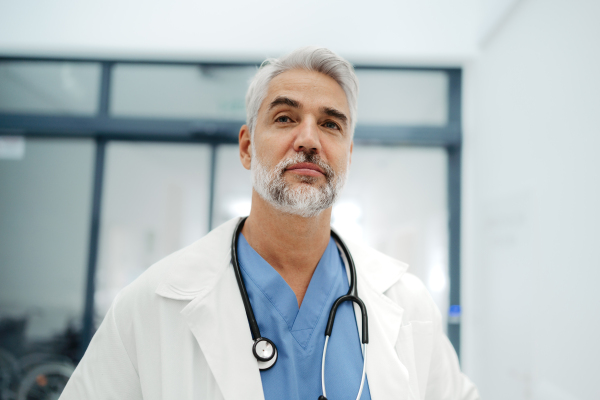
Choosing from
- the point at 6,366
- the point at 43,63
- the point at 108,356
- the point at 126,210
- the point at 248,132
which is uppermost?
the point at 43,63

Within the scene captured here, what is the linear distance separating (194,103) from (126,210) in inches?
33.3

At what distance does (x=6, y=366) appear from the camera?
2234 mm

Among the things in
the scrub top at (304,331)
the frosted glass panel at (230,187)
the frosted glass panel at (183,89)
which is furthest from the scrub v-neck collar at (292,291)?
the frosted glass panel at (183,89)

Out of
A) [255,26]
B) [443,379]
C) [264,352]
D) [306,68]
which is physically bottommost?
[443,379]

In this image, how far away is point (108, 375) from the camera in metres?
0.77

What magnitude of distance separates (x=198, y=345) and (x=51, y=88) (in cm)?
237

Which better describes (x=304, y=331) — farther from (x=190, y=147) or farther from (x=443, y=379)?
(x=190, y=147)

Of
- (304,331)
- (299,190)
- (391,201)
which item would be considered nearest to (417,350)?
(304,331)

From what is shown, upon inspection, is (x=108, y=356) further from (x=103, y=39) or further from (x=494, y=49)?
(x=494, y=49)

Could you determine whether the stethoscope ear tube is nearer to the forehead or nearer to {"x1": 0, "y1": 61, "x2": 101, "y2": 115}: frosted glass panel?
the forehead

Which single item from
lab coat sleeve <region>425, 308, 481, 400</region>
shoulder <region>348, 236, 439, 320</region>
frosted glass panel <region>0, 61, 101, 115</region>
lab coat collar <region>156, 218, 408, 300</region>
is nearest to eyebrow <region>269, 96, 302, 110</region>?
lab coat collar <region>156, 218, 408, 300</region>

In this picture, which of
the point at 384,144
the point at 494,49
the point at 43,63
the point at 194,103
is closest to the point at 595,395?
the point at 384,144

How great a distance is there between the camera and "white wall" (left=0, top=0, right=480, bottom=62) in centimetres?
220

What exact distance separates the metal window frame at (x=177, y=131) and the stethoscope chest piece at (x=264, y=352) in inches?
63.3
